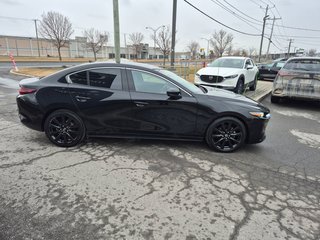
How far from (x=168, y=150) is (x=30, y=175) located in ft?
7.29

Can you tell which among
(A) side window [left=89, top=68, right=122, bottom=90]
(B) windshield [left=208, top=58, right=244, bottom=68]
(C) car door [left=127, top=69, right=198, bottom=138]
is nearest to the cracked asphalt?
(C) car door [left=127, top=69, right=198, bottom=138]

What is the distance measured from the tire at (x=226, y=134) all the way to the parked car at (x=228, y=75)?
488 cm

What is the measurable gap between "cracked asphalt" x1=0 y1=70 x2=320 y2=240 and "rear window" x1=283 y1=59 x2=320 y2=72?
164 inches

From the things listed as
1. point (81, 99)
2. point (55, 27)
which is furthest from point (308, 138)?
point (55, 27)

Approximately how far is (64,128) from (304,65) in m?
8.01

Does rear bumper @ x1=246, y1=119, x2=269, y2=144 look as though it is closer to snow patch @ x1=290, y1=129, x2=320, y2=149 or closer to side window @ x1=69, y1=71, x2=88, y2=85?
snow patch @ x1=290, y1=129, x2=320, y2=149

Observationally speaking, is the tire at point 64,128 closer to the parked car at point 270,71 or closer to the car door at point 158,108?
the car door at point 158,108

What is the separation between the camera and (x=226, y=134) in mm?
3965

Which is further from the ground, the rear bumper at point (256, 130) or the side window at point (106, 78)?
the side window at point (106, 78)

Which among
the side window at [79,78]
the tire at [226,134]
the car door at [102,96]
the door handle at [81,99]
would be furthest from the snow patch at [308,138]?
the side window at [79,78]

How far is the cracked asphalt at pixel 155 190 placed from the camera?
2207 millimetres

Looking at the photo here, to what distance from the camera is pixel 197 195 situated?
2.76 metres

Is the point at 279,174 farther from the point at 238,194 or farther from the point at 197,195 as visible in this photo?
the point at 197,195

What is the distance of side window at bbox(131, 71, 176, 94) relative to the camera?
3.90m
